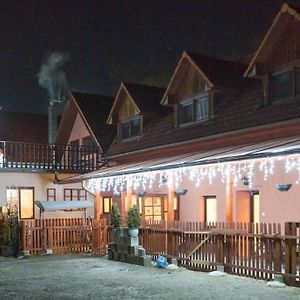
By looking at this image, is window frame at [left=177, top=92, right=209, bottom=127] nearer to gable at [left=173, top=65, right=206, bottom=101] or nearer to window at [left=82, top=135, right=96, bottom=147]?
gable at [left=173, top=65, right=206, bottom=101]

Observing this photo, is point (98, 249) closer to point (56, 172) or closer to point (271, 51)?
point (56, 172)

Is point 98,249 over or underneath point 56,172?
underneath

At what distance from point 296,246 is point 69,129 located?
62.1 ft

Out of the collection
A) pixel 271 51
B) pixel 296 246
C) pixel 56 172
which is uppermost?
pixel 271 51

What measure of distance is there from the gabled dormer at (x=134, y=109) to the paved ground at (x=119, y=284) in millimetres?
8341

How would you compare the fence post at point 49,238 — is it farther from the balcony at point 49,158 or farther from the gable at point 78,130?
the gable at point 78,130

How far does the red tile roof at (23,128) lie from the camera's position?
28.4 metres

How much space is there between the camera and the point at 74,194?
24.6 m

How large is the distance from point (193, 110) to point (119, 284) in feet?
28.7

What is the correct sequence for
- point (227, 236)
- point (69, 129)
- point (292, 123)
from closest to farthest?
point (227, 236) → point (292, 123) → point (69, 129)

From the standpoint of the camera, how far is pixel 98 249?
714 inches

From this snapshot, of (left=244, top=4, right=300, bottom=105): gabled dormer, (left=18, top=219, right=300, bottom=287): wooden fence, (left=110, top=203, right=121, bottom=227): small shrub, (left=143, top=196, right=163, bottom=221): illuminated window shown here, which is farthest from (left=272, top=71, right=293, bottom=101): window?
(left=143, top=196, right=163, bottom=221): illuminated window

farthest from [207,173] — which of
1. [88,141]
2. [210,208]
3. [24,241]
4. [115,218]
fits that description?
[88,141]

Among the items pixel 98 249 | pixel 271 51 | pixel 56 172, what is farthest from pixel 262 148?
pixel 56 172
